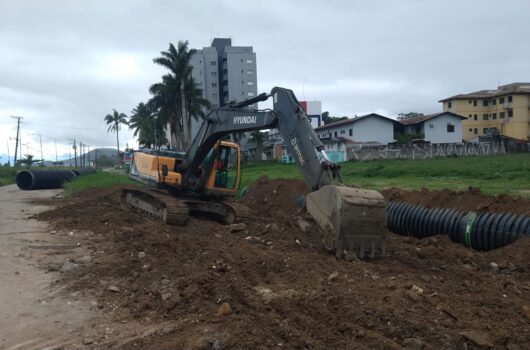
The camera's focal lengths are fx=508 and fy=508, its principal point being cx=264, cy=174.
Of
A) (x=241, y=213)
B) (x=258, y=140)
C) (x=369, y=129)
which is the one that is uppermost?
(x=369, y=129)

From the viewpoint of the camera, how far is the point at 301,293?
6.49 m

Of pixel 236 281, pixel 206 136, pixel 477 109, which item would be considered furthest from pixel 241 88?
pixel 236 281

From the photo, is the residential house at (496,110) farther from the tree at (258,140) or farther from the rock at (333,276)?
the rock at (333,276)

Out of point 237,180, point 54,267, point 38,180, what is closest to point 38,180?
point 38,180

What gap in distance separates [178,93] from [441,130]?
35.9 metres

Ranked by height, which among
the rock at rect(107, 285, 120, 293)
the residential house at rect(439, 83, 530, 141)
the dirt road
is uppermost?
the residential house at rect(439, 83, 530, 141)

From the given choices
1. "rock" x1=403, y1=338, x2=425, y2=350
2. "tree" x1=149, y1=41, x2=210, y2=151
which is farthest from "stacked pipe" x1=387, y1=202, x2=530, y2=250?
"tree" x1=149, y1=41, x2=210, y2=151

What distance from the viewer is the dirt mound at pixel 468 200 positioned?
11273mm

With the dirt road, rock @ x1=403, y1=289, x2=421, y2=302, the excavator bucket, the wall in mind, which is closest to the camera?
the dirt road

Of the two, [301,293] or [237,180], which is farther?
[237,180]

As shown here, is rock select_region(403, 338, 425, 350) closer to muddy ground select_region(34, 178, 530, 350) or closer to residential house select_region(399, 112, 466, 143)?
muddy ground select_region(34, 178, 530, 350)

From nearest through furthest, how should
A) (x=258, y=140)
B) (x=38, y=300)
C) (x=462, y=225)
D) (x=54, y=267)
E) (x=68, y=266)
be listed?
(x=38, y=300)
(x=68, y=266)
(x=54, y=267)
(x=462, y=225)
(x=258, y=140)

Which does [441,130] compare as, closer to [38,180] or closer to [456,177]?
[456,177]

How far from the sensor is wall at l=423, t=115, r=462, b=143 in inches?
2734
